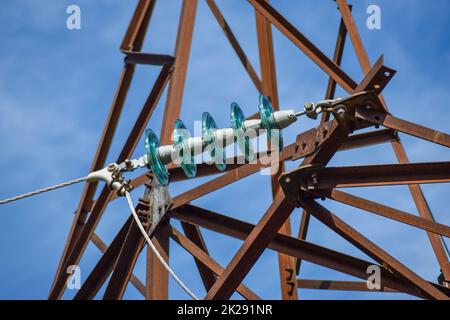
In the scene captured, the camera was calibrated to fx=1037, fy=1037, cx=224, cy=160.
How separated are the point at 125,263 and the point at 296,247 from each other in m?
2.20

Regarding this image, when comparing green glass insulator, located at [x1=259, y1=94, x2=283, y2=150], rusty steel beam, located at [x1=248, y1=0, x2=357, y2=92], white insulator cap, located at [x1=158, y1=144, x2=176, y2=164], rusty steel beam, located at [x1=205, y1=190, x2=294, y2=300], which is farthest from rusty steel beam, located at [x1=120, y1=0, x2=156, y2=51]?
rusty steel beam, located at [x1=205, y1=190, x2=294, y2=300]

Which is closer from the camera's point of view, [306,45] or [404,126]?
[404,126]

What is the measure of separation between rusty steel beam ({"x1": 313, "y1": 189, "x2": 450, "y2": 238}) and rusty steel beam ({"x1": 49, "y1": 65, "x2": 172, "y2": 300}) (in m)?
3.75

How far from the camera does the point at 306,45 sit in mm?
13516

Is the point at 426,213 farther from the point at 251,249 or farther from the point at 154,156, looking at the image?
the point at 154,156

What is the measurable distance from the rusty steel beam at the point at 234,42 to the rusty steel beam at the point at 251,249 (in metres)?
5.97

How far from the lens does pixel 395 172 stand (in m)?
11.5

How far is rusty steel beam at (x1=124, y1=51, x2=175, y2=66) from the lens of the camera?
50.1 feet

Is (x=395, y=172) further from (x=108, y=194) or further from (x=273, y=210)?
(x=108, y=194)

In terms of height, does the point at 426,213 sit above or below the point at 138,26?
below

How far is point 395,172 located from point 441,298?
1495 mm

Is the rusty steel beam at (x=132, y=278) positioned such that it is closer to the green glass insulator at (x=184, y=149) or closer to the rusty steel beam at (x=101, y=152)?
the rusty steel beam at (x=101, y=152)

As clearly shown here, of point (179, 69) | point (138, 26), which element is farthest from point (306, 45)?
point (138, 26)

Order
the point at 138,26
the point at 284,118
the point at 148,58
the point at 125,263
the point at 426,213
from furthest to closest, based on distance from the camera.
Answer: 1. the point at 138,26
2. the point at 426,213
3. the point at 148,58
4. the point at 125,263
5. the point at 284,118
